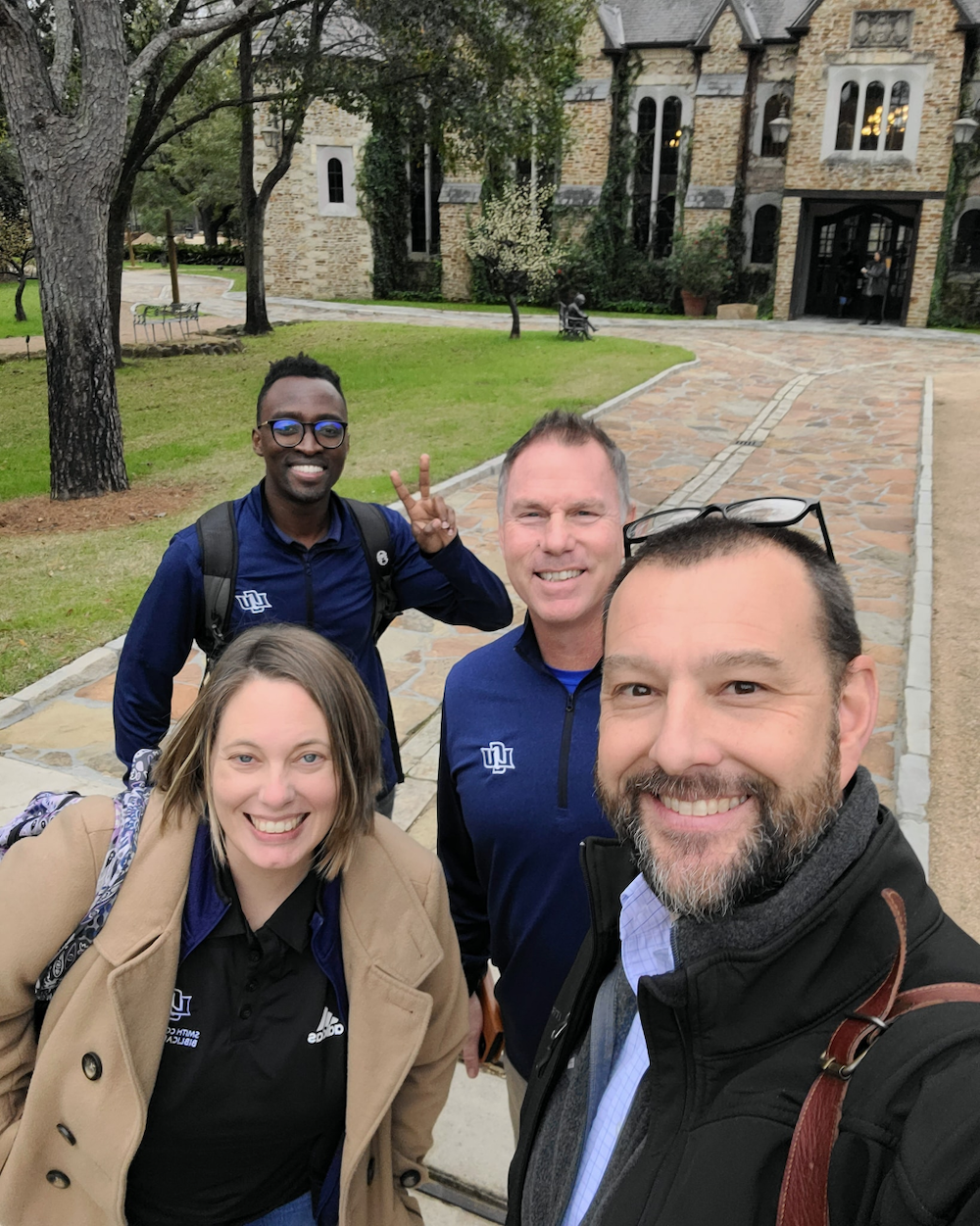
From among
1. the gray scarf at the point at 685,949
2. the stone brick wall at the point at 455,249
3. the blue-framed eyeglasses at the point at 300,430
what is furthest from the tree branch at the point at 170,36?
the stone brick wall at the point at 455,249

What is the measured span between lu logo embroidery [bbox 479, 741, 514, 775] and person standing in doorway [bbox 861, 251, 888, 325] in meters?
30.6

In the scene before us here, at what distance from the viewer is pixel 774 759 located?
1320 mm

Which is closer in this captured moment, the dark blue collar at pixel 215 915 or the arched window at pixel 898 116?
the dark blue collar at pixel 215 915

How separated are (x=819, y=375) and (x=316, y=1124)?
20.2 meters

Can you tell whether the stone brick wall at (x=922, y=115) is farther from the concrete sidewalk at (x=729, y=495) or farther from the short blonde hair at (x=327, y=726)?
the short blonde hair at (x=327, y=726)

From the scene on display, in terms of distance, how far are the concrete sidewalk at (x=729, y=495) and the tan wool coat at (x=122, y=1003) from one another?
4.11ft

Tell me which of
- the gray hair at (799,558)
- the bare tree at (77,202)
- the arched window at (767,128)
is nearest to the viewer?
the gray hair at (799,558)

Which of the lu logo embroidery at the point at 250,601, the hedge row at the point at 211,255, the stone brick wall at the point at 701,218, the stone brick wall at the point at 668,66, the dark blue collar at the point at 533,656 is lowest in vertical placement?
the lu logo embroidery at the point at 250,601

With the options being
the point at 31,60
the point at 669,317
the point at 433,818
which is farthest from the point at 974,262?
the point at 433,818

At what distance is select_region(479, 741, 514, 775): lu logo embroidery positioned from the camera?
2.29 meters

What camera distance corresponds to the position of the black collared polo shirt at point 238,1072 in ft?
6.62

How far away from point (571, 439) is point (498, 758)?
859mm

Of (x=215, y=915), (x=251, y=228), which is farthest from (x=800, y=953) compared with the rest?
(x=251, y=228)

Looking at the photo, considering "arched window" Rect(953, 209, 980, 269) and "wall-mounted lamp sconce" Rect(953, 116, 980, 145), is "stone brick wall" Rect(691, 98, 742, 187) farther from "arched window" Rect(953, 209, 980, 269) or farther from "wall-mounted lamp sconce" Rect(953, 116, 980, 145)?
"arched window" Rect(953, 209, 980, 269)
